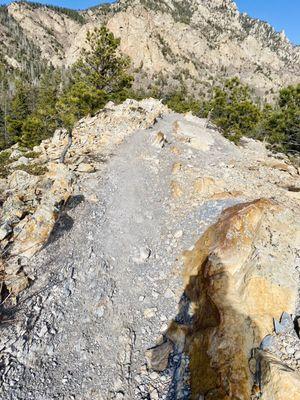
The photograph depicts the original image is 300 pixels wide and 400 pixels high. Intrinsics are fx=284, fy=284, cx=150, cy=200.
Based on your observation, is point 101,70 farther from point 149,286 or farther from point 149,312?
point 149,312

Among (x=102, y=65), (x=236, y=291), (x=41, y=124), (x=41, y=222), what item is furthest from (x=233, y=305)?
(x=102, y=65)

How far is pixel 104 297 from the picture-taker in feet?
36.0

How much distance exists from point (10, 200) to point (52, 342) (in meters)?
6.97

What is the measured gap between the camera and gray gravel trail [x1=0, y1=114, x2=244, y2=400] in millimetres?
8562

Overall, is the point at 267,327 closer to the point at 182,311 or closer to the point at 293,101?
the point at 182,311

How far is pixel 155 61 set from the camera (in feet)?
565

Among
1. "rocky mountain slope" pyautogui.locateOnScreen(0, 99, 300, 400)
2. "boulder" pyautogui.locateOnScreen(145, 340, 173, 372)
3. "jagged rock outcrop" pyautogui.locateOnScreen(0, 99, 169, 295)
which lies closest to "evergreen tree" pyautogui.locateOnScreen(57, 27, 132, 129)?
"jagged rock outcrop" pyautogui.locateOnScreen(0, 99, 169, 295)

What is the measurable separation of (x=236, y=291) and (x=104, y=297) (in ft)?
16.2

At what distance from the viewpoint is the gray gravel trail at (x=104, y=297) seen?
8562 millimetres

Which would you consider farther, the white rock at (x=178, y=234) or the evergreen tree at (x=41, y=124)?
the evergreen tree at (x=41, y=124)

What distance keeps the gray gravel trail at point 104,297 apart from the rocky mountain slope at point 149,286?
41mm

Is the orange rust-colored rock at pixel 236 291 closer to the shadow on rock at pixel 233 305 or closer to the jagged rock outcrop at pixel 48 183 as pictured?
the shadow on rock at pixel 233 305

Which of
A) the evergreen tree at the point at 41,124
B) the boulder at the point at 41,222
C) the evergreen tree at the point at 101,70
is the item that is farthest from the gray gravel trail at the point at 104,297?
the evergreen tree at the point at 101,70

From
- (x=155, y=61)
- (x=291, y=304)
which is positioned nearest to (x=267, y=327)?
(x=291, y=304)
